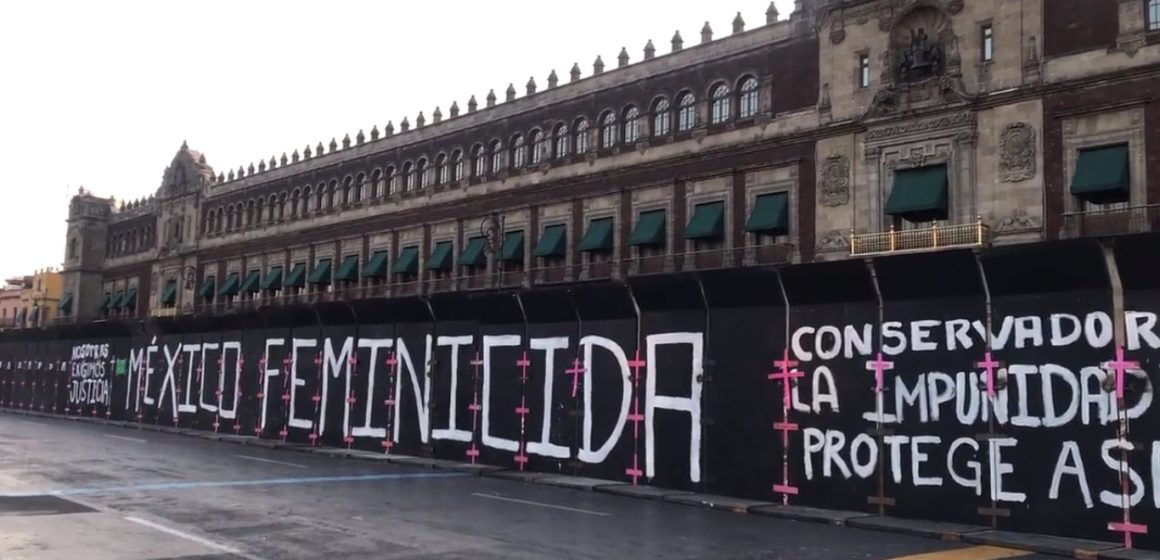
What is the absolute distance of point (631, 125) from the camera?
141ft

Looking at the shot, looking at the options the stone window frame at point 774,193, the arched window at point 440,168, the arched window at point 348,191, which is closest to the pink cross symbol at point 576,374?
the stone window frame at point 774,193

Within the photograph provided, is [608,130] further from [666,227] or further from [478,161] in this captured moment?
[478,161]

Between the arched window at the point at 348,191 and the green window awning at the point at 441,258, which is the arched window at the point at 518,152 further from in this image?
the arched window at the point at 348,191

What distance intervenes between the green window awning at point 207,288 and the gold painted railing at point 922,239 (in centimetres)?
5087

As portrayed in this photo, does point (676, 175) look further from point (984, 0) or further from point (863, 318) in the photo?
point (863, 318)

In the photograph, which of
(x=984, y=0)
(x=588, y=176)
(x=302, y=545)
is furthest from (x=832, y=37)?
(x=302, y=545)

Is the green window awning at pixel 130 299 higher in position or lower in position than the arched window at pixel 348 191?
lower

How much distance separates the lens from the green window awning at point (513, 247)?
47.6 m

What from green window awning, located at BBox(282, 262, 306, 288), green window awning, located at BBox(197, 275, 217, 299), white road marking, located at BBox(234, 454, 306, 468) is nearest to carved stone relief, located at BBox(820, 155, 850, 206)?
white road marking, located at BBox(234, 454, 306, 468)

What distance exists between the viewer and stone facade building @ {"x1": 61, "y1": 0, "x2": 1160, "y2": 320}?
99.6 feet

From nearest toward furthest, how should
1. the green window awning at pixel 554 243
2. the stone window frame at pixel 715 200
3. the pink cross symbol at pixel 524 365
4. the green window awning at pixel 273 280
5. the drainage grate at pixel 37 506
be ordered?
1. the drainage grate at pixel 37 506
2. the pink cross symbol at pixel 524 365
3. the stone window frame at pixel 715 200
4. the green window awning at pixel 554 243
5. the green window awning at pixel 273 280

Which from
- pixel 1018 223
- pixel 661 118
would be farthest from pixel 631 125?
pixel 1018 223

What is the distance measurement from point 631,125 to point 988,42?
15603mm

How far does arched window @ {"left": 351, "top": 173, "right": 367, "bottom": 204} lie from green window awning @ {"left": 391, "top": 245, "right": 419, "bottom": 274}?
20.6ft
